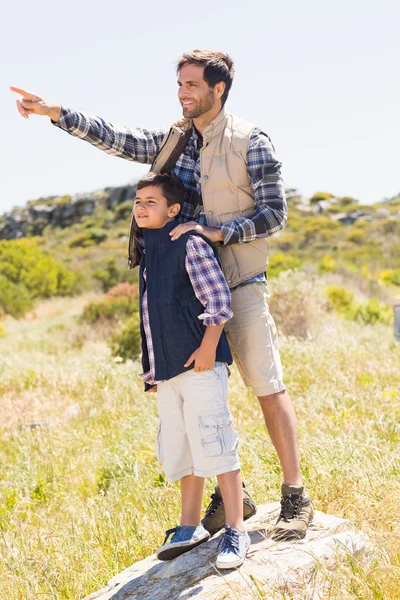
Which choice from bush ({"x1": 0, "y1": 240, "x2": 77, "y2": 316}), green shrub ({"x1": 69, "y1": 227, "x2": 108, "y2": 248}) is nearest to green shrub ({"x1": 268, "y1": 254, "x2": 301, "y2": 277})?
bush ({"x1": 0, "y1": 240, "x2": 77, "y2": 316})

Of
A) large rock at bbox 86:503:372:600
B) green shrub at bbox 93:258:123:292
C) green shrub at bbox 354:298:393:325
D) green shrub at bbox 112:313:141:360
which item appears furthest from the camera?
green shrub at bbox 93:258:123:292

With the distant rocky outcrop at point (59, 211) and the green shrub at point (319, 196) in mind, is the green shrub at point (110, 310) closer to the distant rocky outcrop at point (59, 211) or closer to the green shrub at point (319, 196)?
the distant rocky outcrop at point (59, 211)

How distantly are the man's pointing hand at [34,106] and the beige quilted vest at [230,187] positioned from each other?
816mm

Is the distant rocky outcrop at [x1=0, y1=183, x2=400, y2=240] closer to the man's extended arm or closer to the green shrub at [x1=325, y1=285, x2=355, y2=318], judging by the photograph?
the green shrub at [x1=325, y1=285, x2=355, y2=318]

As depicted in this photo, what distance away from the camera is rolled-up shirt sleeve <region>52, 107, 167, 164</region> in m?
3.55

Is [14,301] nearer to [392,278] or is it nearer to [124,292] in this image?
[124,292]

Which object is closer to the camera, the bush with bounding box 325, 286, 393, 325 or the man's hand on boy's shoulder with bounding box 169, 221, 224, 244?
the man's hand on boy's shoulder with bounding box 169, 221, 224, 244

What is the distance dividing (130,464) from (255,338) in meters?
2.04

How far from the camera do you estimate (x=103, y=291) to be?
73.0ft

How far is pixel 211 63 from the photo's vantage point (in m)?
3.28

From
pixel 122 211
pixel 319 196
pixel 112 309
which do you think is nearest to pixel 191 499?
pixel 112 309

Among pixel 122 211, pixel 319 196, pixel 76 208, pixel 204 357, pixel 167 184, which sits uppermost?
pixel 76 208

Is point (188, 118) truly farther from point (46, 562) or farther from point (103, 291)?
point (103, 291)

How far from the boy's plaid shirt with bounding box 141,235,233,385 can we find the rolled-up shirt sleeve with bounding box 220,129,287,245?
14 centimetres
